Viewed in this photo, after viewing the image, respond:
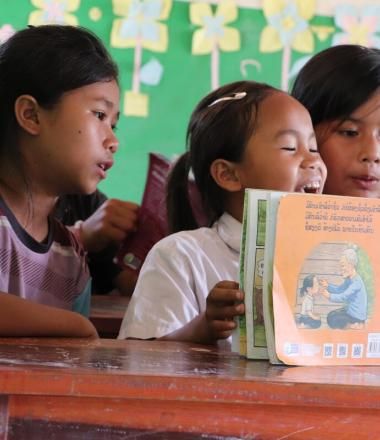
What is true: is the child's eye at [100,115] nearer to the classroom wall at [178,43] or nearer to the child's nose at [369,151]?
the child's nose at [369,151]

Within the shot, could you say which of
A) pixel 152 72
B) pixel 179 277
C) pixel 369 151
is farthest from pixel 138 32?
pixel 179 277

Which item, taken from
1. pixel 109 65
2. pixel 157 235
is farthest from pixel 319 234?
pixel 157 235

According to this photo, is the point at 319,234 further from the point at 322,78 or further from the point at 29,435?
the point at 322,78

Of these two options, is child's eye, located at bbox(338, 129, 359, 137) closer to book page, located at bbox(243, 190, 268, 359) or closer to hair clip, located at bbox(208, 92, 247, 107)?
hair clip, located at bbox(208, 92, 247, 107)

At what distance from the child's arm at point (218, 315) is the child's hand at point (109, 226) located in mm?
867

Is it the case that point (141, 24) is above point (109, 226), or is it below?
above

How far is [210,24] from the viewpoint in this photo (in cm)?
398

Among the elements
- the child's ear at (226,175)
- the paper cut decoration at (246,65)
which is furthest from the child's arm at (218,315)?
the paper cut decoration at (246,65)

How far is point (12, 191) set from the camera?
170cm

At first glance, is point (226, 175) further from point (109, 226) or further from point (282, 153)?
point (109, 226)

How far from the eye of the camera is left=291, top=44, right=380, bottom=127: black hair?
1.87 metres

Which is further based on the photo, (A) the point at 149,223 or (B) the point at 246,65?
(B) the point at 246,65

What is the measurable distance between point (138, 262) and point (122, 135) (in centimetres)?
179

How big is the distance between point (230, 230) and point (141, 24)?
246 centimetres
